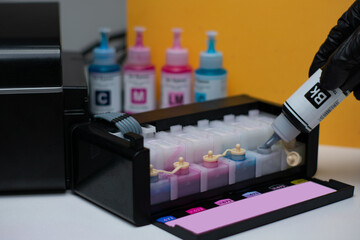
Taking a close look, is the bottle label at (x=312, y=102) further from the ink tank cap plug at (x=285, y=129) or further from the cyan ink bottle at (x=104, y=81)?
the cyan ink bottle at (x=104, y=81)

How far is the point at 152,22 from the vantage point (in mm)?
1059

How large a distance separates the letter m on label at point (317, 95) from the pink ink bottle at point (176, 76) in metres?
0.31

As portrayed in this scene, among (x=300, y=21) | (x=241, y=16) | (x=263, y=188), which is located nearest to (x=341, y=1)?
(x=300, y=21)

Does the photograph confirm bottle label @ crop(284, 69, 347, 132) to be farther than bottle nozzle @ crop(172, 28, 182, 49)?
No

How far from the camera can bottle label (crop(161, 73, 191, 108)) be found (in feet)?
3.11

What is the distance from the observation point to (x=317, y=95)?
0.67 meters

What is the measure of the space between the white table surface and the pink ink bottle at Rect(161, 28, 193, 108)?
303mm

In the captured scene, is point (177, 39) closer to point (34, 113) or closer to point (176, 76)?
point (176, 76)

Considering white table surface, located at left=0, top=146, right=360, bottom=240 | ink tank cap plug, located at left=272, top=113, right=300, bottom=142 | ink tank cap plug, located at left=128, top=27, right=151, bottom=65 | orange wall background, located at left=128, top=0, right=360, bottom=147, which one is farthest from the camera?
ink tank cap plug, located at left=128, top=27, right=151, bottom=65

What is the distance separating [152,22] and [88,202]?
1.55 feet

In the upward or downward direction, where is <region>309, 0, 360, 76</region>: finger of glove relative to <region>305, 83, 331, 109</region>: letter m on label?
upward

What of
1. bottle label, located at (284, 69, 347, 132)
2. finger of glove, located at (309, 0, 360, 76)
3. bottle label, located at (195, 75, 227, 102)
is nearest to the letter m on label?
bottle label, located at (284, 69, 347, 132)

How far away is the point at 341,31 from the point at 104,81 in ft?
1.29

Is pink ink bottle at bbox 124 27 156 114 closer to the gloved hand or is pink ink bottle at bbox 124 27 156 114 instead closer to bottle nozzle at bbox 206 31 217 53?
bottle nozzle at bbox 206 31 217 53
